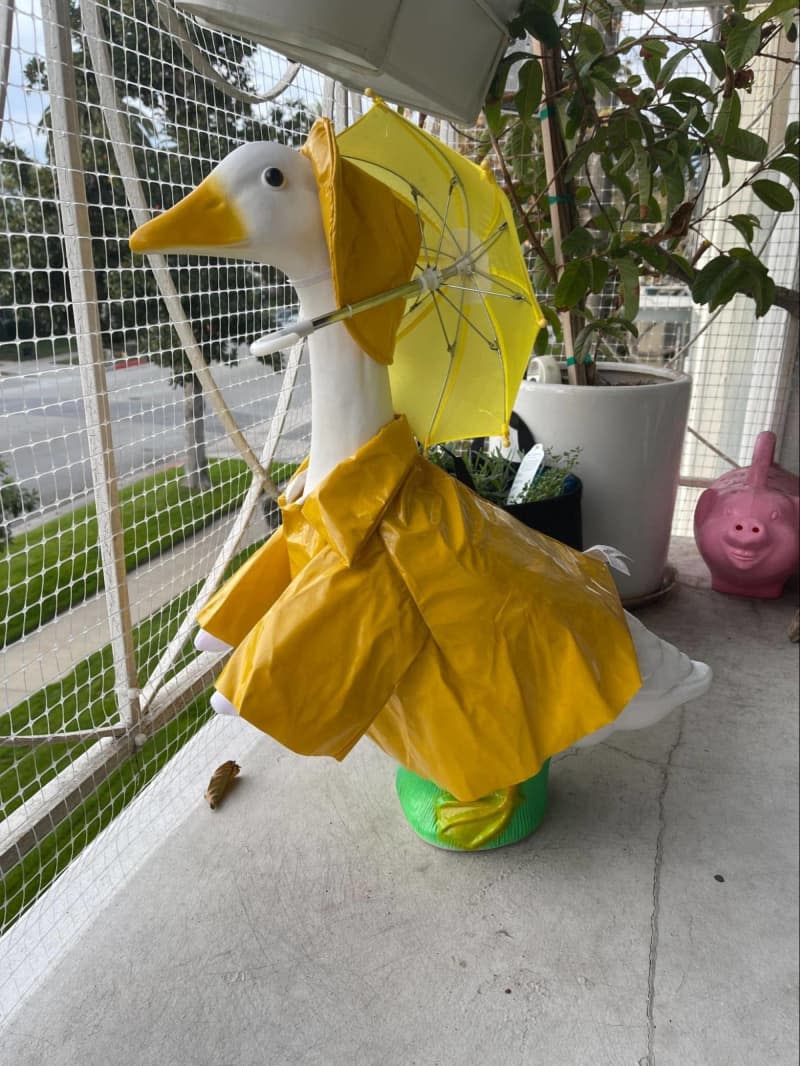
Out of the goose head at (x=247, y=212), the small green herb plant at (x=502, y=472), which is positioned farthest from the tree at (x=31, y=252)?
the small green herb plant at (x=502, y=472)

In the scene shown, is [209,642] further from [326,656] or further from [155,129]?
[155,129]

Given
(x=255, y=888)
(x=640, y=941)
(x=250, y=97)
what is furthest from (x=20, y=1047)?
(x=250, y=97)

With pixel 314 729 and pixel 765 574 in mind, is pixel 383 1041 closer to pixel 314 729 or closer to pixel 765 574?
pixel 314 729

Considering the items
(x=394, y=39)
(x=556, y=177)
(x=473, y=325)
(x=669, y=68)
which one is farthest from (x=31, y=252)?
(x=669, y=68)

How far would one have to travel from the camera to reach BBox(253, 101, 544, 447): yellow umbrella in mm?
893

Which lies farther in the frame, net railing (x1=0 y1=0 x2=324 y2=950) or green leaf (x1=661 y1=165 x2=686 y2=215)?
green leaf (x1=661 y1=165 x2=686 y2=215)

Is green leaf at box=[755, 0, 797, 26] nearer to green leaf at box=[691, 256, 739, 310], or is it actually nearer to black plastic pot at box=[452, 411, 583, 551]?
green leaf at box=[691, 256, 739, 310]

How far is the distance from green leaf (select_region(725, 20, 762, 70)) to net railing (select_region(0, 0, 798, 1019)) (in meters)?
0.72

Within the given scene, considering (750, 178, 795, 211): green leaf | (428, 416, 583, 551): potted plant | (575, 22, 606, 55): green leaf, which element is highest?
(575, 22, 606, 55): green leaf

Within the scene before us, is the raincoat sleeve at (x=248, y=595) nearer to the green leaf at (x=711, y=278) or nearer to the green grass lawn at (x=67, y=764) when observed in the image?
the green grass lawn at (x=67, y=764)

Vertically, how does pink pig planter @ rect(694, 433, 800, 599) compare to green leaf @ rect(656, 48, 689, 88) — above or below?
below

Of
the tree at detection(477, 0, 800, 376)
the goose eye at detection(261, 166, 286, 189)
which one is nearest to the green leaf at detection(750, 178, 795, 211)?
the tree at detection(477, 0, 800, 376)

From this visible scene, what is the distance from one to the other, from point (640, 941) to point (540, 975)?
0.48 feet

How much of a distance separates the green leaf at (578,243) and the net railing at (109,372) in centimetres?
55
